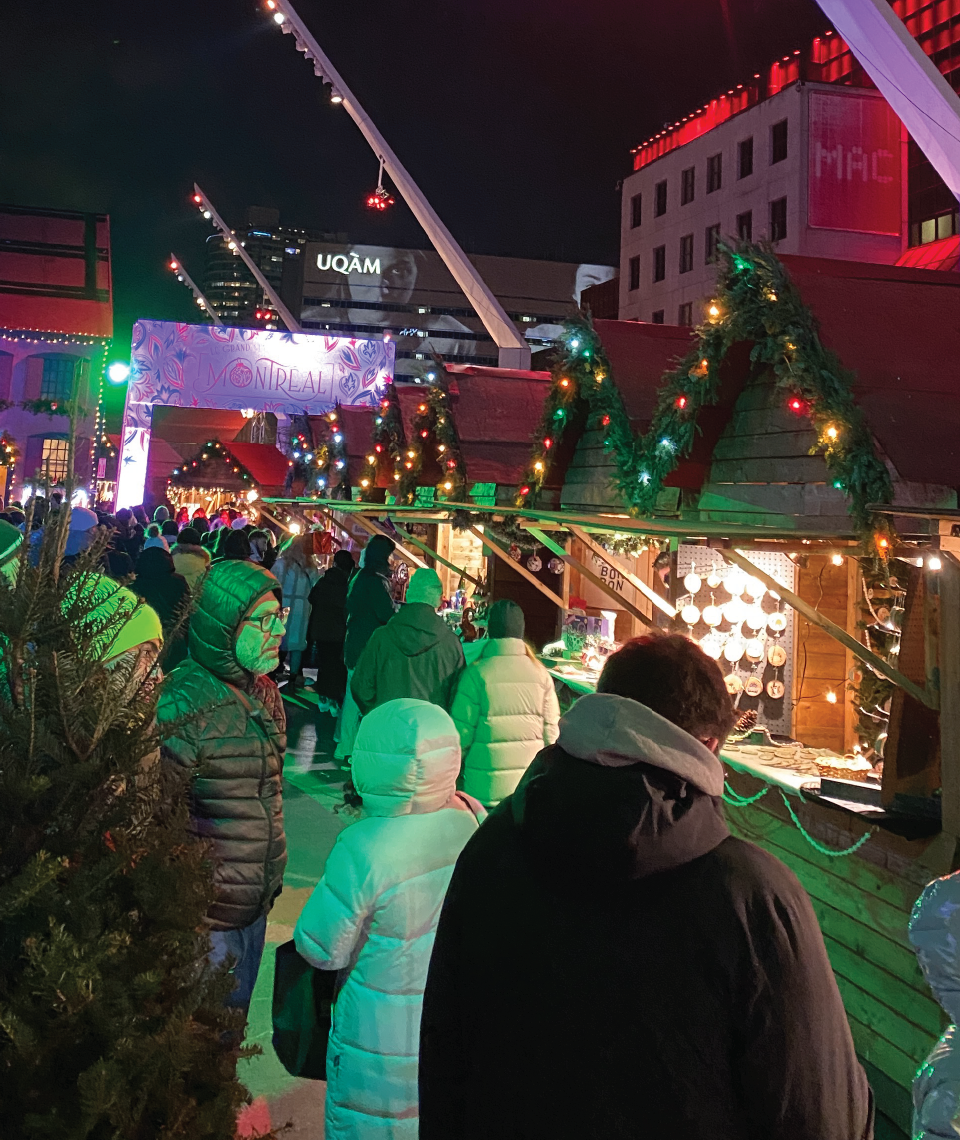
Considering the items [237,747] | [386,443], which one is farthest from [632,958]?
[386,443]

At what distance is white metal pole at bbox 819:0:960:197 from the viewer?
20.2 ft

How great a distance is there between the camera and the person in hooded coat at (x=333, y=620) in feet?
36.3

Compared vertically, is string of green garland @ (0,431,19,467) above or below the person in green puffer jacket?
above

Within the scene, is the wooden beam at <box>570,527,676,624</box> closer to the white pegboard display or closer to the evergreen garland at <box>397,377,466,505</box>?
the white pegboard display

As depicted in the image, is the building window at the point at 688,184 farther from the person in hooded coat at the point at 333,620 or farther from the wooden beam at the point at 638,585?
the wooden beam at the point at 638,585

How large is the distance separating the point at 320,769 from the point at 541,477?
3.77 metres

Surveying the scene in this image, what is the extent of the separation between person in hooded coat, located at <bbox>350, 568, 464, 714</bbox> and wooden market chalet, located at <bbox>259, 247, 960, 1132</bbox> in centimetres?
121

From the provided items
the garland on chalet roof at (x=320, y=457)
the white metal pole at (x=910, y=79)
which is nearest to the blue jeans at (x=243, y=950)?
the white metal pole at (x=910, y=79)

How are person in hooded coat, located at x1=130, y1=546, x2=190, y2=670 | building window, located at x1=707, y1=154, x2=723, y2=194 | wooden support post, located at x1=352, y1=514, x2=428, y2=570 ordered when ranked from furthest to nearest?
building window, located at x1=707, y1=154, x2=723, y2=194 → wooden support post, located at x1=352, y1=514, x2=428, y2=570 → person in hooded coat, located at x1=130, y1=546, x2=190, y2=670

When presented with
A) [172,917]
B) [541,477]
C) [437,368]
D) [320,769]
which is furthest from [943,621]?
[437,368]

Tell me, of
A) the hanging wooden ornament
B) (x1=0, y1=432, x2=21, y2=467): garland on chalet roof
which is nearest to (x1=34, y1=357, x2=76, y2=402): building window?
(x1=0, y1=432, x2=21, y2=467): garland on chalet roof

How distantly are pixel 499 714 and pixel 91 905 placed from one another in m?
3.72

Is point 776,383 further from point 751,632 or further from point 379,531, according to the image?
point 379,531

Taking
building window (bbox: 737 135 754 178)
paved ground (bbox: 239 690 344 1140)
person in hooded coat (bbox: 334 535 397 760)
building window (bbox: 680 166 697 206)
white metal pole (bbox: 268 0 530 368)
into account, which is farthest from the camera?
building window (bbox: 680 166 697 206)
